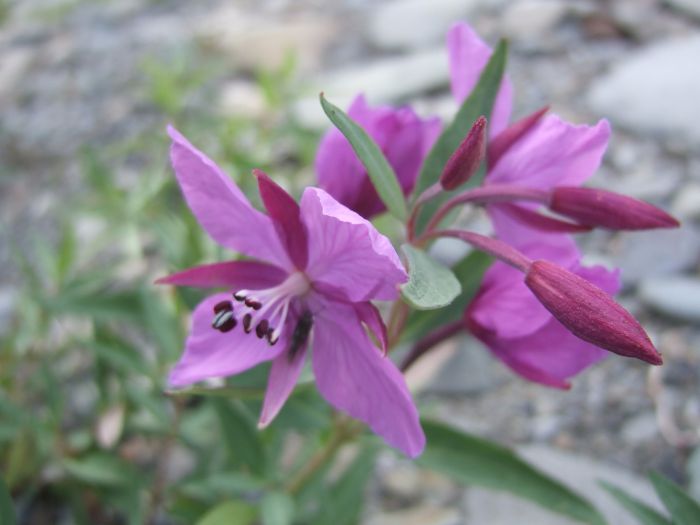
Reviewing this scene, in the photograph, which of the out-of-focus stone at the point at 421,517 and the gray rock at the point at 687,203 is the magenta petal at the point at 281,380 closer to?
the out-of-focus stone at the point at 421,517

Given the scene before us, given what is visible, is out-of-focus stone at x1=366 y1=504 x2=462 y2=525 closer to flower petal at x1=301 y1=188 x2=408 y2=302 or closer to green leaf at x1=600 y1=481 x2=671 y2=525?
green leaf at x1=600 y1=481 x2=671 y2=525

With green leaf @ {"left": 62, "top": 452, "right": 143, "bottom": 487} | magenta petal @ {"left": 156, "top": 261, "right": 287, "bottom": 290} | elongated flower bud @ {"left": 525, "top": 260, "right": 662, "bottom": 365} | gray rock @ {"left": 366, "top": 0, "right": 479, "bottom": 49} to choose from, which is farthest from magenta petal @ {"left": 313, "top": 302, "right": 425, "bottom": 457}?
gray rock @ {"left": 366, "top": 0, "right": 479, "bottom": 49}

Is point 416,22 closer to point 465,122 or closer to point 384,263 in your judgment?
point 465,122

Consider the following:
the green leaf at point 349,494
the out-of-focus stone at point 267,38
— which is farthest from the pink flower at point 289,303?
the out-of-focus stone at point 267,38

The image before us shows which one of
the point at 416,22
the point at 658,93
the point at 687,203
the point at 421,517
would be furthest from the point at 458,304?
the point at 416,22

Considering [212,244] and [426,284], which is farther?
[212,244]

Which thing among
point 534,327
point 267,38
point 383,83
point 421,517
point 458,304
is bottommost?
point 421,517
